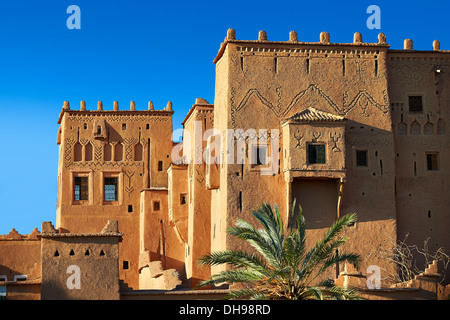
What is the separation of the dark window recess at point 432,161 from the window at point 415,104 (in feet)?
6.15

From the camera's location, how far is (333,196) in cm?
3553

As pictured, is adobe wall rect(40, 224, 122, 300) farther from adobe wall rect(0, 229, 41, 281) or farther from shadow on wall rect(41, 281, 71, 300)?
adobe wall rect(0, 229, 41, 281)

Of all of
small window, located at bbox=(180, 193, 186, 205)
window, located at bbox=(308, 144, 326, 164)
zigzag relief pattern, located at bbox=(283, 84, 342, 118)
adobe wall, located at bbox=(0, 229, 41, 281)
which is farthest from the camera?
adobe wall, located at bbox=(0, 229, 41, 281)

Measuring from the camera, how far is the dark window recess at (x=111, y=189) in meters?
46.2

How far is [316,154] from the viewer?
35000mm

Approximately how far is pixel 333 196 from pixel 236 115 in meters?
4.97

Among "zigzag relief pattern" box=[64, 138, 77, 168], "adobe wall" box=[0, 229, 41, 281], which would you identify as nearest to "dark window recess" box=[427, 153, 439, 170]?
"zigzag relief pattern" box=[64, 138, 77, 168]

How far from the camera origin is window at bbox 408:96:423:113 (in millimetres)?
37344

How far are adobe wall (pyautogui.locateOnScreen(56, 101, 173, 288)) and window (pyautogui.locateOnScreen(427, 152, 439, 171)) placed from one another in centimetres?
1463
